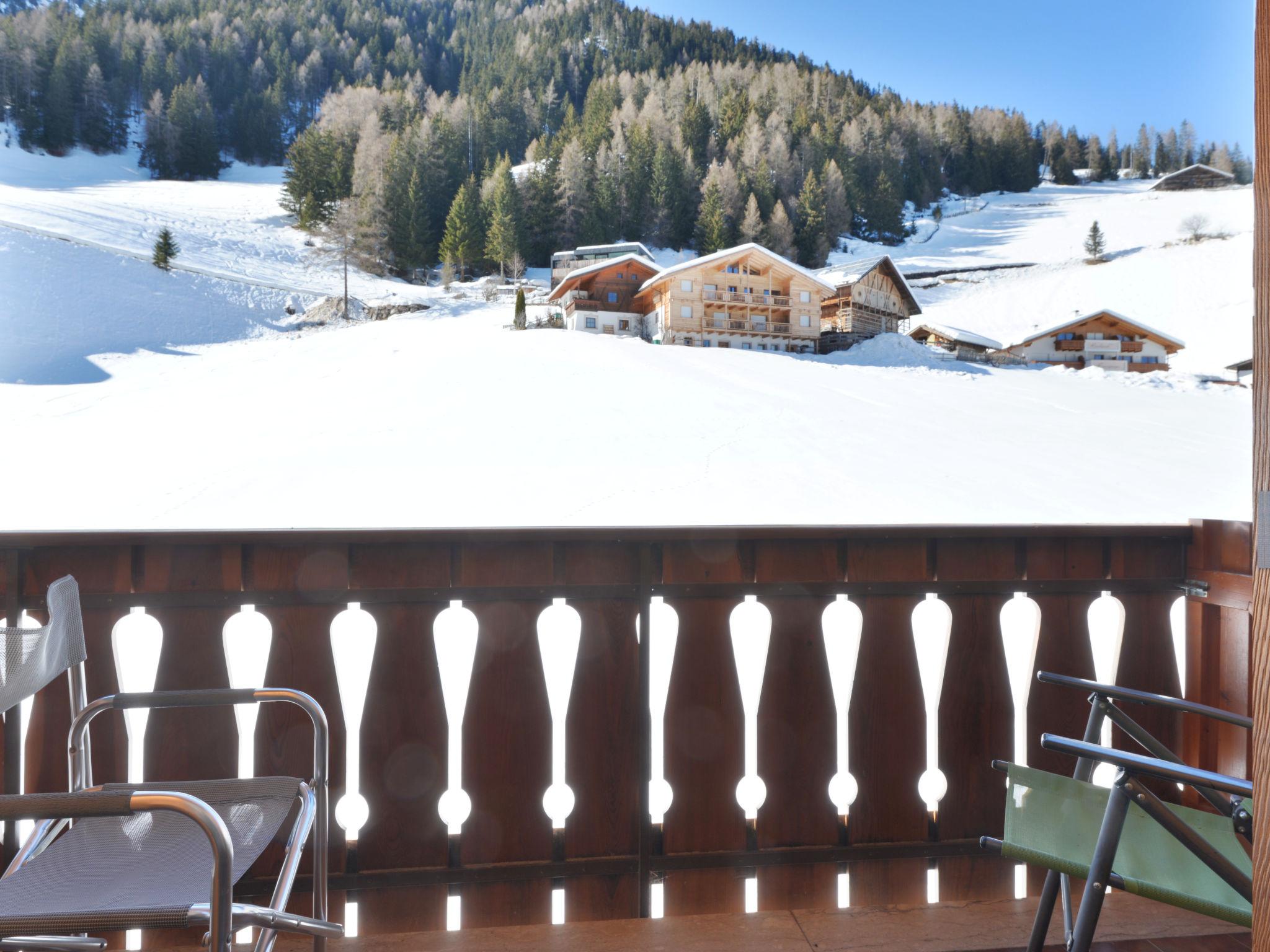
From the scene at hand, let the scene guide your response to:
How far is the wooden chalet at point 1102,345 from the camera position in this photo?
361 centimetres

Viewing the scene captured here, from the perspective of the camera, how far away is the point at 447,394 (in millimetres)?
4035

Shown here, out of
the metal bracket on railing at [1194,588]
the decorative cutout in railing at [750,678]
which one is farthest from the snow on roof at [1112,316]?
the decorative cutout in railing at [750,678]

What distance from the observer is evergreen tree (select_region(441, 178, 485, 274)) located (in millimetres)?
3586

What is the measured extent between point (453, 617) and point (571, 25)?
3.68 metres

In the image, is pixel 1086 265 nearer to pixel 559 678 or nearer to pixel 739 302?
pixel 739 302

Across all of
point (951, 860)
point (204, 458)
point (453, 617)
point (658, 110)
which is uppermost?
point (658, 110)

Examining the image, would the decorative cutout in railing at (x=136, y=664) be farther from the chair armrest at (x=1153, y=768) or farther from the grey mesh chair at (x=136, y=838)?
the chair armrest at (x=1153, y=768)

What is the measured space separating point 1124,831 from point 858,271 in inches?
131

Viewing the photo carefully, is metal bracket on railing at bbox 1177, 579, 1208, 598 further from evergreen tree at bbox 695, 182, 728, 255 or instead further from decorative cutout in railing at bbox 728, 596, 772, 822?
evergreen tree at bbox 695, 182, 728, 255

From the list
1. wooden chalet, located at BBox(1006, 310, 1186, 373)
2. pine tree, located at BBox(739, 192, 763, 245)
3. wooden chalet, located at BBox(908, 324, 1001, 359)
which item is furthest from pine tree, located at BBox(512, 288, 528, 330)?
wooden chalet, located at BBox(1006, 310, 1186, 373)

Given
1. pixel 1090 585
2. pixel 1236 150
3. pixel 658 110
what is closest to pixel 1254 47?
pixel 1090 585

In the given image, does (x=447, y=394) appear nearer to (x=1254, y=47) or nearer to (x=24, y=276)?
(x=24, y=276)

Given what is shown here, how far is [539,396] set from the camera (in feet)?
13.4

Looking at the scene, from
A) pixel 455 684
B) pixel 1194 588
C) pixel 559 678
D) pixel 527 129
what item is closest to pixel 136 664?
pixel 455 684
